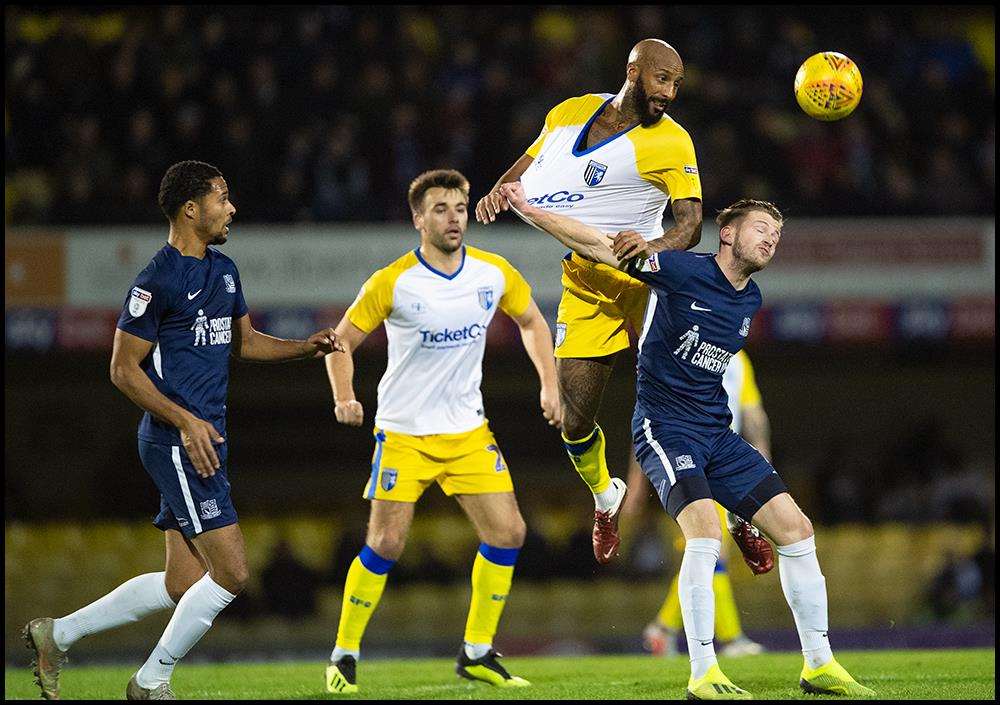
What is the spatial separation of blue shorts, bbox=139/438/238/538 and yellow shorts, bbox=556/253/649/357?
2201mm

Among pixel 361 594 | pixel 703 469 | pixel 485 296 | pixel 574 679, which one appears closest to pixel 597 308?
pixel 485 296

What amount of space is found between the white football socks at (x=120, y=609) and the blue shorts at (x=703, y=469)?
7.88 ft

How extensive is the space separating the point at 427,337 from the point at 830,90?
2481 millimetres

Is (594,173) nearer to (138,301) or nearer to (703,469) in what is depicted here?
(703,469)

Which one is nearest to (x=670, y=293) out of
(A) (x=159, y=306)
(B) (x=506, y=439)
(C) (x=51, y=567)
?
(A) (x=159, y=306)

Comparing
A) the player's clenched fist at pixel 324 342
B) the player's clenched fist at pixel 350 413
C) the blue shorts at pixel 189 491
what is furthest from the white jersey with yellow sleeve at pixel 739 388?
the blue shorts at pixel 189 491

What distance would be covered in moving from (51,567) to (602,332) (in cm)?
757

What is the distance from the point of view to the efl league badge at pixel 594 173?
23.4 ft

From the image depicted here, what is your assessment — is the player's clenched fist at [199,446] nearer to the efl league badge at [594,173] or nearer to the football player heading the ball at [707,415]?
the football player heading the ball at [707,415]

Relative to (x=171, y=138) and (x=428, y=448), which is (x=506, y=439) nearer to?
(x=171, y=138)

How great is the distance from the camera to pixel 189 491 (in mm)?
6164

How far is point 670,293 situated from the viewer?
628 cm

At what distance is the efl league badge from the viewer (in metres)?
7.13

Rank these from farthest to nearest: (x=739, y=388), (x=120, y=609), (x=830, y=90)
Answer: (x=739, y=388)
(x=830, y=90)
(x=120, y=609)
